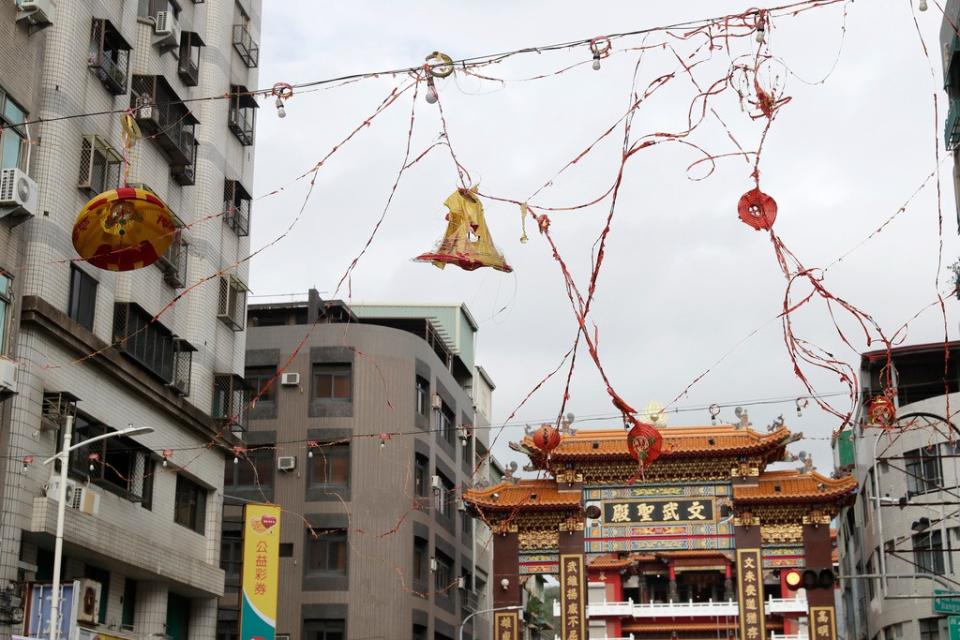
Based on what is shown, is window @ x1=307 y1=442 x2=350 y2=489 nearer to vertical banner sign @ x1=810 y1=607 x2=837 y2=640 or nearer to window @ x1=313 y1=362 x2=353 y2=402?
window @ x1=313 y1=362 x2=353 y2=402

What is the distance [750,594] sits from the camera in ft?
118

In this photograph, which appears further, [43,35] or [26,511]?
[43,35]

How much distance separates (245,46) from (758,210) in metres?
20.5

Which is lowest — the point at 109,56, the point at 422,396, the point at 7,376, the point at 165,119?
the point at 7,376

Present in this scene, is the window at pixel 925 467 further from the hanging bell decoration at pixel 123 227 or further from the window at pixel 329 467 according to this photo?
the hanging bell decoration at pixel 123 227

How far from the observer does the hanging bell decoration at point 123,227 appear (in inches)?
553

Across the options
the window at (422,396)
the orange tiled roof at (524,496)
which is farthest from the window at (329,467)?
the orange tiled roof at (524,496)

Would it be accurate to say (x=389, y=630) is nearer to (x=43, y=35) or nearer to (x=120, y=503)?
(x=120, y=503)

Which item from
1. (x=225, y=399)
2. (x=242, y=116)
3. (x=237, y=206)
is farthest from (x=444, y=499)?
(x=242, y=116)

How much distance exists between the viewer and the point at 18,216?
19.9 metres

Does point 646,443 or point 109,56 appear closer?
point 646,443

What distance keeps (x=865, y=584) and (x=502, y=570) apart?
1455 centimetres

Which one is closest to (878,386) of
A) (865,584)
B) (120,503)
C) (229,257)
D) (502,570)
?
(865,584)

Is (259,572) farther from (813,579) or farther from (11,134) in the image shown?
(813,579)
